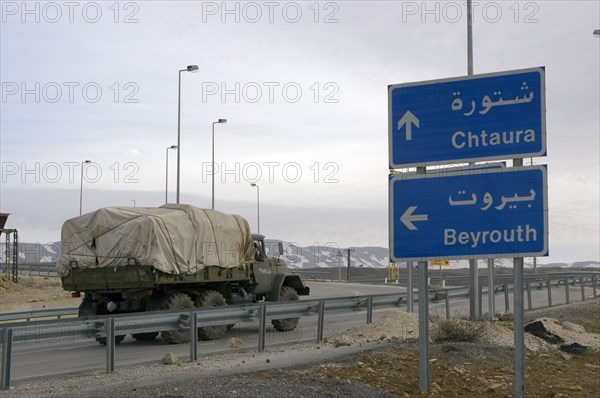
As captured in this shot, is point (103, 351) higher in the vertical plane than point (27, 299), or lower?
higher

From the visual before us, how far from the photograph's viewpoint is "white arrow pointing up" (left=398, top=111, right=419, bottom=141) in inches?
323

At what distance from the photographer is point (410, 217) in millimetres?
8125

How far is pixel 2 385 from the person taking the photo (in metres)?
10.7

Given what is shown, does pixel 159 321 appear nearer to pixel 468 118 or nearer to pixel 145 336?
pixel 145 336

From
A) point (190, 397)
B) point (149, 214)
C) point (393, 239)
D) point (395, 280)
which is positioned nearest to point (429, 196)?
point (393, 239)

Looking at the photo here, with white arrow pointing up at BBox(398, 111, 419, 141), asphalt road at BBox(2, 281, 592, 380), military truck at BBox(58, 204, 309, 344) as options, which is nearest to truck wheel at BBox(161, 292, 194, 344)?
military truck at BBox(58, 204, 309, 344)

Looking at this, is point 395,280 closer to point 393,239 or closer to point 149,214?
point 149,214

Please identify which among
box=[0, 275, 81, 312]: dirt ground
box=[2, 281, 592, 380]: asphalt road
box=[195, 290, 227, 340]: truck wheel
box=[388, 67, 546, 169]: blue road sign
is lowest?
box=[0, 275, 81, 312]: dirt ground

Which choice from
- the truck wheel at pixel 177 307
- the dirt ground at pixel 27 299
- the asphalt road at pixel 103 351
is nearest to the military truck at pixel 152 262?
the truck wheel at pixel 177 307

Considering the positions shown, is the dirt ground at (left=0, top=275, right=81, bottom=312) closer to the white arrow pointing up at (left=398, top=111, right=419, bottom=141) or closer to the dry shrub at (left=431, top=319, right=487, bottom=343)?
the dry shrub at (left=431, top=319, right=487, bottom=343)

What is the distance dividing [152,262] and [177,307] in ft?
3.71

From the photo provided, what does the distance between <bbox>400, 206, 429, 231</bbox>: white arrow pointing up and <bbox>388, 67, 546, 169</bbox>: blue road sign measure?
478mm

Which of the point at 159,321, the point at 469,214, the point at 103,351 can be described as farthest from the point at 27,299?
the point at 469,214

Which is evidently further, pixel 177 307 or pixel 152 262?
pixel 177 307
